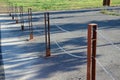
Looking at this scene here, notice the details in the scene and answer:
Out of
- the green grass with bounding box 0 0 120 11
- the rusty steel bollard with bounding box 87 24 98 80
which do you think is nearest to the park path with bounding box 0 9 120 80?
the rusty steel bollard with bounding box 87 24 98 80

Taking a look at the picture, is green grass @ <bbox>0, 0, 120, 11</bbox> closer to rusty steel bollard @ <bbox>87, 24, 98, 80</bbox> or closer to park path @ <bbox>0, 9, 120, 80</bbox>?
park path @ <bbox>0, 9, 120, 80</bbox>

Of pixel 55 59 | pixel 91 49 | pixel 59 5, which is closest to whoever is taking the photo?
pixel 91 49

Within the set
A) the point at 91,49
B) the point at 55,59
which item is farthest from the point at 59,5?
the point at 91,49

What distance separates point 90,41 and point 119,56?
596 cm

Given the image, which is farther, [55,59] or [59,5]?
[59,5]

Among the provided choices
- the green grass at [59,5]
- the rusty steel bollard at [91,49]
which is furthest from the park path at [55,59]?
the green grass at [59,5]

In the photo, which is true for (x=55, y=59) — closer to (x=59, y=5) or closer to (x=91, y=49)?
(x=91, y=49)

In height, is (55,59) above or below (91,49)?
below

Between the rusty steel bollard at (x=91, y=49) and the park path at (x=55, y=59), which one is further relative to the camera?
the park path at (x=55, y=59)

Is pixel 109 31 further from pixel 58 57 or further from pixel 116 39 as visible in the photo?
pixel 58 57

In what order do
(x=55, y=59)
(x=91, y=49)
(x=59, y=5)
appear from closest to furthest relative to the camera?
(x=91, y=49)
(x=55, y=59)
(x=59, y=5)

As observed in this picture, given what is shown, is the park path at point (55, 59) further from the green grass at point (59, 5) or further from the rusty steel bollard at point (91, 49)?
the green grass at point (59, 5)

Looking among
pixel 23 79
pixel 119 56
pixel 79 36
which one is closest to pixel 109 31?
pixel 79 36

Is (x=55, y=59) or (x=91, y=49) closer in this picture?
(x=91, y=49)
